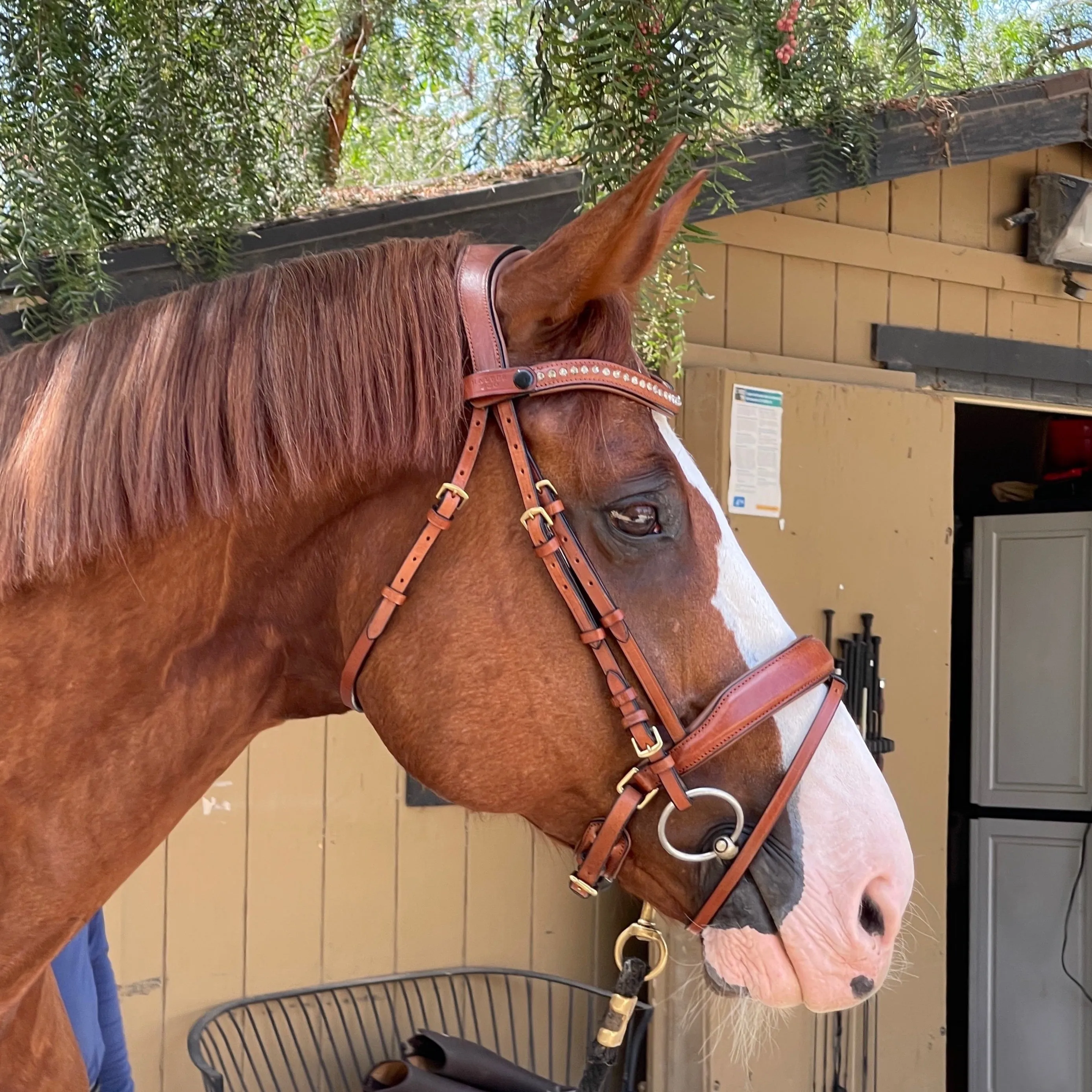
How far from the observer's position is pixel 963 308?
3.69 meters

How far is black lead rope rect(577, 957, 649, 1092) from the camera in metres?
1.26

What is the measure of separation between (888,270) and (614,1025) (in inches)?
113

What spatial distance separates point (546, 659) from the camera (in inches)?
47.3

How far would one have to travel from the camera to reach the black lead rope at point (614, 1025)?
1.26 metres

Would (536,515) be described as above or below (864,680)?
above

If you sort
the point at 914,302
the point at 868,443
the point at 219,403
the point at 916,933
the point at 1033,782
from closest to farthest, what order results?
the point at 219,403 < the point at 868,443 < the point at 916,933 < the point at 914,302 < the point at 1033,782

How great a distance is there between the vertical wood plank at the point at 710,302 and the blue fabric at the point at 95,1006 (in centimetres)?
219

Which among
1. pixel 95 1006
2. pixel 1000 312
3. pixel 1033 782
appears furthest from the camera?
pixel 1033 782

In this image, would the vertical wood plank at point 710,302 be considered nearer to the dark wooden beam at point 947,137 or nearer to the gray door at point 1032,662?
the dark wooden beam at point 947,137

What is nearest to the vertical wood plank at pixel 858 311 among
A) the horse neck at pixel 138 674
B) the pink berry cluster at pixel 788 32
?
the pink berry cluster at pixel 788 32

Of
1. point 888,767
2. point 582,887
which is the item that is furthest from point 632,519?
point 888,767

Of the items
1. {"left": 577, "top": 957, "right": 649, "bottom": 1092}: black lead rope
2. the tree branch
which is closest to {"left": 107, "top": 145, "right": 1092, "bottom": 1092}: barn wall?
{"left": 577, "top": 957, "right": 649, "bottom": 1092}: black lead rope

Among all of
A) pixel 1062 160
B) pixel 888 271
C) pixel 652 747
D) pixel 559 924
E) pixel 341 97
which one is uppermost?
pixel 341 97

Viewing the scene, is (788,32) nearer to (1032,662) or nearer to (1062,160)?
Result: (1062,160)
